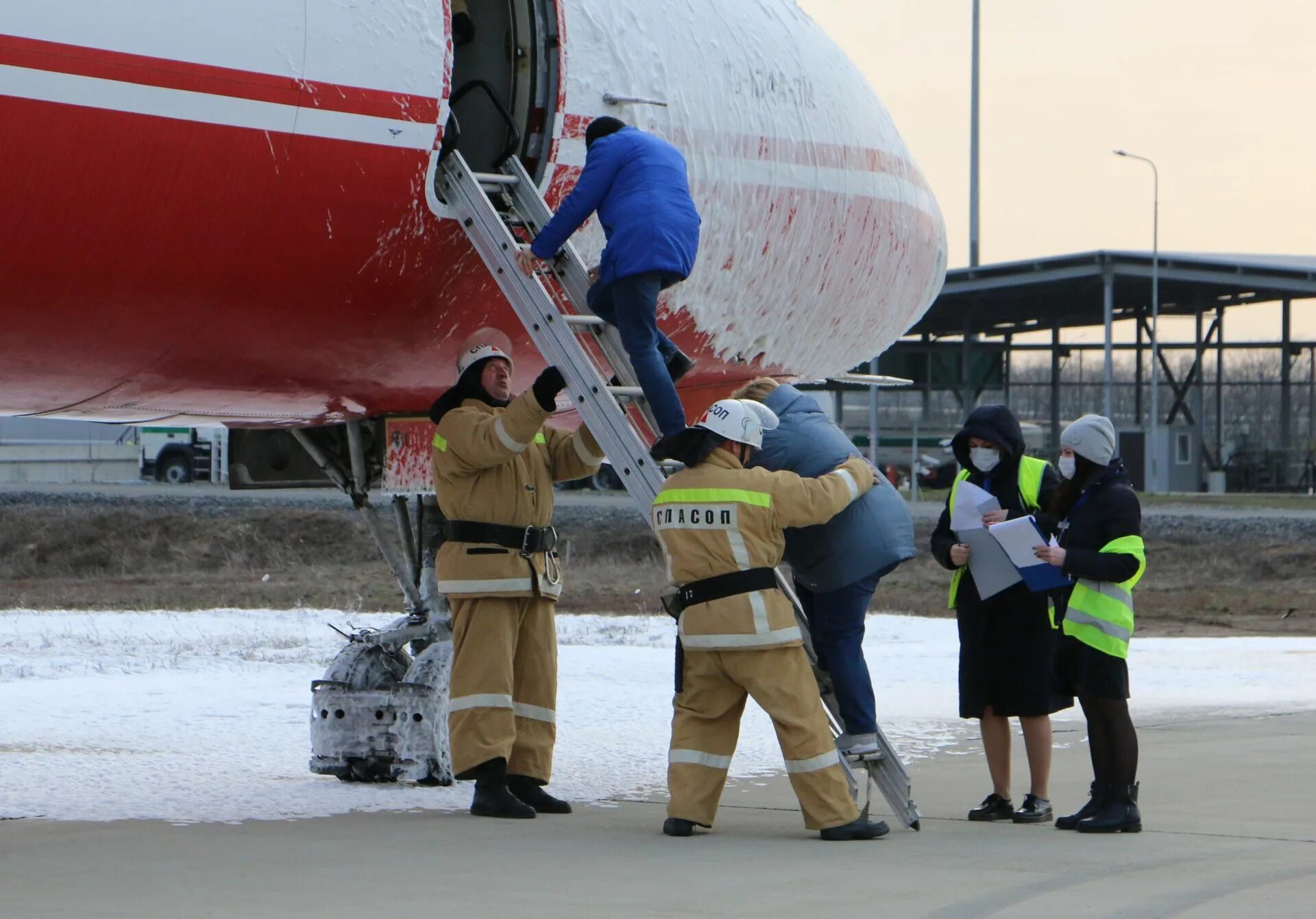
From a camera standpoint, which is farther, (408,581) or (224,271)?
(408,581)

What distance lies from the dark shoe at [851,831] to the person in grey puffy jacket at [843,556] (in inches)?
12.0

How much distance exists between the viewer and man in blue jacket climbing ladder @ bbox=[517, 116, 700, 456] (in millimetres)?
6918

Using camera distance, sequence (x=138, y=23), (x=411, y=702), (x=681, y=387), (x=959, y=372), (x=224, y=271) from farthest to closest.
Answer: (x=959, y=372), (x=681, y=387), (x=411, y=702), (x=224, y=271), (x=138, y=23)

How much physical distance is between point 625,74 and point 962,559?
2.45m

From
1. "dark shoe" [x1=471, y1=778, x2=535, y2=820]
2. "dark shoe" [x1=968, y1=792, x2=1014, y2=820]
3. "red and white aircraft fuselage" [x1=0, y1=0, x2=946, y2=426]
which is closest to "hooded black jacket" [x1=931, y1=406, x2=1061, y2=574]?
"dark shoe" [x1=968, y1=792, x2=1014, y2=820]

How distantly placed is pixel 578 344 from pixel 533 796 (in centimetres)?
189

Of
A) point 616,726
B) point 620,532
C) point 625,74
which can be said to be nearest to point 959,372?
point 620,532

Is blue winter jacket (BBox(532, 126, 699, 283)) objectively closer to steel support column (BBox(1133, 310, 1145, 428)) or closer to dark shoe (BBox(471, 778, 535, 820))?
dark shoe (BBox(471, 778, 535, 820))

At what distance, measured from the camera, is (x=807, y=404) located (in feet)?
24.0

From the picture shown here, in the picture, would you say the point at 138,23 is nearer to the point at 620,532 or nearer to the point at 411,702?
the point at 411,702

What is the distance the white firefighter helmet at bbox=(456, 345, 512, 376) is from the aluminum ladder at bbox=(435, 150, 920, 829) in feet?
0.99

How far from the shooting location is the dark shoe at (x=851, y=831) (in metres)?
6.64

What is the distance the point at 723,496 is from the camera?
664 cm

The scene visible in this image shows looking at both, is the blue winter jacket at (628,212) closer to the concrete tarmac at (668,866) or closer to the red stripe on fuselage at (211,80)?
the red stripe on fuselage at (211,80)
